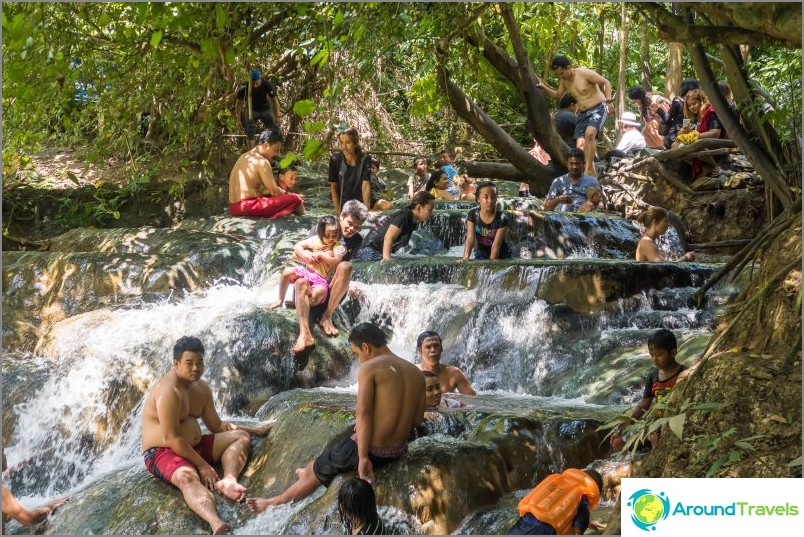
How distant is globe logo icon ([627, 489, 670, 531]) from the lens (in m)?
4.37

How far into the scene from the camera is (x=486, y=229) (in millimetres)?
10375

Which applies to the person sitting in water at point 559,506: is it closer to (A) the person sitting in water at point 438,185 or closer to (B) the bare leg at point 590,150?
(B) the bare leg at point 590,150

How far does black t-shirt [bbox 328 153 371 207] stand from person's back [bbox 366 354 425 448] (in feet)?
20.3

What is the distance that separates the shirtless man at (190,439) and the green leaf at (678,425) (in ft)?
8.73

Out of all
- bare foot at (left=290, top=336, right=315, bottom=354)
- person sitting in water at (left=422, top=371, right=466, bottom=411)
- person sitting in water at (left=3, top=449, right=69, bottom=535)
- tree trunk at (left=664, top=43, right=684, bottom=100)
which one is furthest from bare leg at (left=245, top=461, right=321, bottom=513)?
tree trunk at (left=664, top=43, right=684, bottom=100)

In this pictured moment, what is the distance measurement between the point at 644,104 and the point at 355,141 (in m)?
5.03

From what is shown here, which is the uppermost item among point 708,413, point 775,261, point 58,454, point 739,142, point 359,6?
point 359,6

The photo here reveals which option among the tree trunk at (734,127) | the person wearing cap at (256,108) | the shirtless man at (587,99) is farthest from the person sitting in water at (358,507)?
the person wearing cap at (256,108)

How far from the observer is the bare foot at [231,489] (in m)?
6.20

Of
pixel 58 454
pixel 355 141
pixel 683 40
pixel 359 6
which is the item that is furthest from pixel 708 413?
pixel 355 141

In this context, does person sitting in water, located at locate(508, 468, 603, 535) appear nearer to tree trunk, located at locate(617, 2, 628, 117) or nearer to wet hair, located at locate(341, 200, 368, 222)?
wet hair, located at locate(341, 200, 368, 222)

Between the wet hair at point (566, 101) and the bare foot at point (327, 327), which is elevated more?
the wet hair at point (566, 101)

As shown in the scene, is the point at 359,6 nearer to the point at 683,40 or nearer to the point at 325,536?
the point at 683,40

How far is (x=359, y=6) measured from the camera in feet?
20.9
